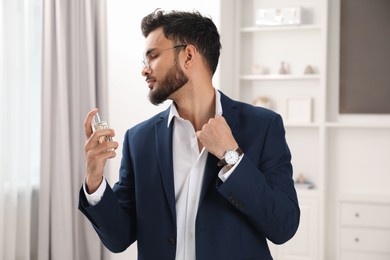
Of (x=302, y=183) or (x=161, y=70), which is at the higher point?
(x=161, y=70)

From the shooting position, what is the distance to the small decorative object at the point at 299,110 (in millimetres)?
4410

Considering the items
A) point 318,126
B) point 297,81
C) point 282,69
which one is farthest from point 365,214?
point 282,69

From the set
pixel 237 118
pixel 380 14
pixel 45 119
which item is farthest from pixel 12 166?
pixel 380 14

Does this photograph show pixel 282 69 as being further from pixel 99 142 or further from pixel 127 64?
pixel 99 142

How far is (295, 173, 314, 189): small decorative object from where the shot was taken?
4357 mm

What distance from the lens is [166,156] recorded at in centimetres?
168

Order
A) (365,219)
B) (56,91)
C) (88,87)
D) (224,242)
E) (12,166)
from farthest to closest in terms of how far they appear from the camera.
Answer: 1. (365,219)
2. (88,87)
3. (56,91)
4. (12,166)
5. (224,242)

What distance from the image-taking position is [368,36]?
170 inches

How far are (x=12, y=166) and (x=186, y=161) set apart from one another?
1686 mm

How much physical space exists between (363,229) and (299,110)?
1.01 metres

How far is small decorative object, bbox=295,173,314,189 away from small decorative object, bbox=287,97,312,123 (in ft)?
1.42

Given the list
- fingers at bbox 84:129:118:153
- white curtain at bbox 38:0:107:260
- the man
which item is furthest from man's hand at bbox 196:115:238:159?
white curtain at bbox 38:0:107:260

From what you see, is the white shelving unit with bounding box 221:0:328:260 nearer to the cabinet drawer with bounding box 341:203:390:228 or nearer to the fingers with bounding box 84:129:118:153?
the cabinet drawer with bounding box 341:203:390:228

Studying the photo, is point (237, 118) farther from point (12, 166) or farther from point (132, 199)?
point (12, 166)
